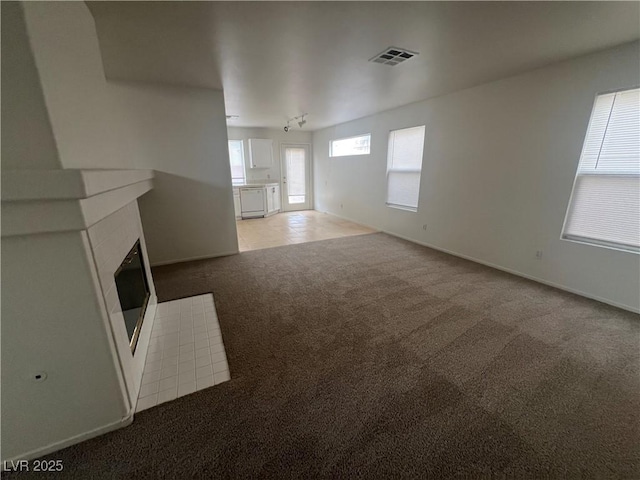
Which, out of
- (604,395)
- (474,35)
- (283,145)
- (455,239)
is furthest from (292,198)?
(604,395)

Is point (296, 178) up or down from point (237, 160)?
down

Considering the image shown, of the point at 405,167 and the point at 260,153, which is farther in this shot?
the point at 260,153

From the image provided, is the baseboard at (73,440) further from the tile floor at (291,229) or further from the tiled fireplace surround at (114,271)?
the tile floor at (291,229)

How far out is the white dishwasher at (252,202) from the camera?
6738mm

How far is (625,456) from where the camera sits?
1.25 m

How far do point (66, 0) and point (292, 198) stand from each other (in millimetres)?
6781

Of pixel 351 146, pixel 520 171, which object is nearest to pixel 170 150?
pixel 351 146

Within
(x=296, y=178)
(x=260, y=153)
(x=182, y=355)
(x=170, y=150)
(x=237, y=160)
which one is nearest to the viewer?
(x=182, y=355)

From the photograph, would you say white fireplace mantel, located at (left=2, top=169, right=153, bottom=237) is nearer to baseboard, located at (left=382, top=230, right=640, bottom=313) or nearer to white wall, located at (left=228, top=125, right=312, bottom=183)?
baseboard, located at (left=382, top=230, right=640, bottom=313)

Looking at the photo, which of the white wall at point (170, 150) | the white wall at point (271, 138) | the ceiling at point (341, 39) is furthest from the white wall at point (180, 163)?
the white wall at point (271, 138)

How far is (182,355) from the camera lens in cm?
195

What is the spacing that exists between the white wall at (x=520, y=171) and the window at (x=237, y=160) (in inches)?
165

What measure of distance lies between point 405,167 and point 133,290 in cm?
457

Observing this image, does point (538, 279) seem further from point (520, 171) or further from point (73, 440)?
point (73, 440)
